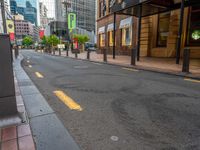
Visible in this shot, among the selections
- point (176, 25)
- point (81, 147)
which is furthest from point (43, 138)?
point (176, 25)

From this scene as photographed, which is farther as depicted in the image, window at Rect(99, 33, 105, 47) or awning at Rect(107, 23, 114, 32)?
window at Rect(99, 33, 105, 47)

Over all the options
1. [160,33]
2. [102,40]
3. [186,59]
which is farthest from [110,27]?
[186,59]

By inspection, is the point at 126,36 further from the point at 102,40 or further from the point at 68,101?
Answer: the point at 68,101

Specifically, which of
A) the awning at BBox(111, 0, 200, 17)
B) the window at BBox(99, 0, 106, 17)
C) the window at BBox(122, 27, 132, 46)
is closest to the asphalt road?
the awning at BBox(111, 0, 200, 17)

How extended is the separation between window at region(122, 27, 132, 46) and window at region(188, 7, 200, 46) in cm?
708

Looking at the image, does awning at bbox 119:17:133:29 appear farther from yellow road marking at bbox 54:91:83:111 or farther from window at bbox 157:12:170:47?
yellow road marking at bbox 54:91:83:111

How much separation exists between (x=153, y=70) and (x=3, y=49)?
7327 mm

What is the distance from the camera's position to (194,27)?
1396cm

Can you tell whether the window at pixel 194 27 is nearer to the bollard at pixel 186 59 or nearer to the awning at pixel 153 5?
the awning at pixel 153 5

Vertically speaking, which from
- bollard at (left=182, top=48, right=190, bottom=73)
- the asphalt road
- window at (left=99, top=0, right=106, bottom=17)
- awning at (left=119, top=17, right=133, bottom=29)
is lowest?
the asphalt road

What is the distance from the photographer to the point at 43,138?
7.61ft

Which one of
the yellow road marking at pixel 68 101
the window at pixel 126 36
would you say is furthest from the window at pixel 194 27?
the yellow road marking at pixel 68 101

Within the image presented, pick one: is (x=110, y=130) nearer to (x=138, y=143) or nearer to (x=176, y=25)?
(x=138, y=143)

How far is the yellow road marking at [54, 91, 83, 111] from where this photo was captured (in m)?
3.54
